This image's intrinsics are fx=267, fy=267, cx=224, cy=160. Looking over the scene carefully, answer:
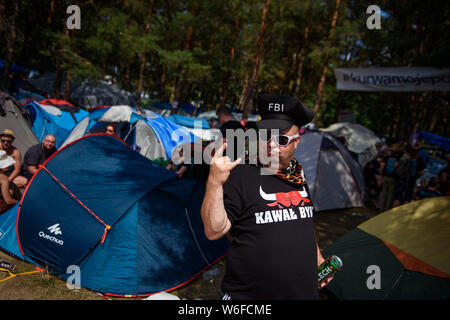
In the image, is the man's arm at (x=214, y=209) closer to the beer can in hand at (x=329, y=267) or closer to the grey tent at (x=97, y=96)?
the beer can in hand at (x=329, y=267)

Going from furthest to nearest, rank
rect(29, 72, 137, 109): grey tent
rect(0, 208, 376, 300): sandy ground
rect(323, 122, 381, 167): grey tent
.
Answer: rect(29, 72, 137, 109): grey tent
rect(323, 122, 381, 167): grey tent
rect(0, 208, 376, 300): sandy ground

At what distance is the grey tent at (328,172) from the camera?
654 centimetres

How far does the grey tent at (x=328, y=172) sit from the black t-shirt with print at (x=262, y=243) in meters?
5.07

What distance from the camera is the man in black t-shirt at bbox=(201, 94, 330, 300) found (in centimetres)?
143

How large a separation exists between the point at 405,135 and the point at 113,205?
13.4 metres

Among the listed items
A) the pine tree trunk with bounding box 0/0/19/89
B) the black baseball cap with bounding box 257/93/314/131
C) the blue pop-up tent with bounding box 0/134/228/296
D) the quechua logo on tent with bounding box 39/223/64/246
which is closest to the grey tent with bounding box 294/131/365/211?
the blue pop-up tent with bounding box 0/134/228/296

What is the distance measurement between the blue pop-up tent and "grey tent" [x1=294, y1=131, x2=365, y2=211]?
378cm

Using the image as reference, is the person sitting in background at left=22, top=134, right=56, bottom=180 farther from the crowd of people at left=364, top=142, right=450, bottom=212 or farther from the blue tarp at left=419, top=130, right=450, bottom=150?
the blue tarp at left=419, top=130, right=450, bottom=150

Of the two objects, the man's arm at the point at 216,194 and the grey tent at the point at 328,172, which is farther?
the grey tent at the point at 328,172

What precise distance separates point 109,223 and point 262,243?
2.28 meters

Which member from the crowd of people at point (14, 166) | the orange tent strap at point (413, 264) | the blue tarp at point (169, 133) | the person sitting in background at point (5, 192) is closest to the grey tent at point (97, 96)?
the blue tarp at point (169, 133)

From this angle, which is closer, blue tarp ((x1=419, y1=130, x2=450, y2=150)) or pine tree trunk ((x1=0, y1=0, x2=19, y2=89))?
blue tarp ((x1=419, y1=130, x2=450, y2=150))

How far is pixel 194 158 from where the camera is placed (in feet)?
17.0
